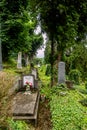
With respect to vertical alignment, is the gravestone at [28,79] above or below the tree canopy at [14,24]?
below

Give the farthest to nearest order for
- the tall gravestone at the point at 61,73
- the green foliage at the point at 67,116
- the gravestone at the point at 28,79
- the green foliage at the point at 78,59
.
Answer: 1. the green foliage at the point at 78,59
2. the tall gravestone at the point at 61,73
3. the gravestone at the point at 28,79
4. the green foliage at the point at 67,116

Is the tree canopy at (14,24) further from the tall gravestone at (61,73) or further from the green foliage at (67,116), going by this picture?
the green foliage at (67,116)

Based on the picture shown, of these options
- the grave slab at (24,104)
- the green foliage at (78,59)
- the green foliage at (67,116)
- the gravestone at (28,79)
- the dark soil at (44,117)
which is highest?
the green foliage at (78,59)

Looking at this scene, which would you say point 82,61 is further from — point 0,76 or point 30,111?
point 0,76

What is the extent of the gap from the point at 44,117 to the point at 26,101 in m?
1.00

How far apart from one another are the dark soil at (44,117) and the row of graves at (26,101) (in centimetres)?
37

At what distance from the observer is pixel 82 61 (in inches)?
990

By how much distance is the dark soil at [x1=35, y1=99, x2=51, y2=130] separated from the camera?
9589 millimetres

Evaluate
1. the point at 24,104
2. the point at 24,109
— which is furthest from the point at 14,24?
the point at 24,109

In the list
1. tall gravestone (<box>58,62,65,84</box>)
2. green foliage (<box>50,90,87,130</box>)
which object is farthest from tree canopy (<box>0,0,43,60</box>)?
green foliage (<box>50,90,87,130</box>)

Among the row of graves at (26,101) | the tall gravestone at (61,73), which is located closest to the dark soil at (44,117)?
the row of graves at (26,101)

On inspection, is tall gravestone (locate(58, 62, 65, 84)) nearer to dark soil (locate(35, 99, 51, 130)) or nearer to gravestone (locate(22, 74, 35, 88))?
gravestone (locate(22, 74, 35, 88))

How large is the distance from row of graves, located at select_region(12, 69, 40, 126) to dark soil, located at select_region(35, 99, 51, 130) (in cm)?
37

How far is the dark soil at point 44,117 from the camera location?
9589 mm
